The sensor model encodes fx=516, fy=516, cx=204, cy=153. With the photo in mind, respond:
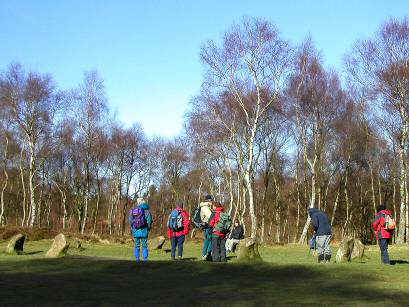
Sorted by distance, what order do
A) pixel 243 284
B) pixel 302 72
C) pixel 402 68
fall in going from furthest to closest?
pixel 302 72 → pixel 402 68 → pixel 243 284

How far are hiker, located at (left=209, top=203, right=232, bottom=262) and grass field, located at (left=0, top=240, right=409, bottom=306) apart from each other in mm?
1249

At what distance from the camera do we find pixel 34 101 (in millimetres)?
40188

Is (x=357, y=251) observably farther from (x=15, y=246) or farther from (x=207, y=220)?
(x=15, y=246)

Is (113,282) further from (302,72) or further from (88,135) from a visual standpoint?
(88,135)

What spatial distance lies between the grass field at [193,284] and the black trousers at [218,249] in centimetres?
124

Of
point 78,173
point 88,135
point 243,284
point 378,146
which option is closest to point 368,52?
point 378,146

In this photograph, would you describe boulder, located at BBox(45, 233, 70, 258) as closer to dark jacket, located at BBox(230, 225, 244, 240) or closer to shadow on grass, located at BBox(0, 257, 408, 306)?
shadow on grass, located at BBox(0, 257, 408, 306)

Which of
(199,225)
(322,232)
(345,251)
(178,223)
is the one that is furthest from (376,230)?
(178,223)

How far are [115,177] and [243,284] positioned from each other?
49.0m

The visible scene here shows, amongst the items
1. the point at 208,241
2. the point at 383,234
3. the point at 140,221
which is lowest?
the point at 208,241

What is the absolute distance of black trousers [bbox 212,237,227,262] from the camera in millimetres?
14023

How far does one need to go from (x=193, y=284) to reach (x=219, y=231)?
3814mm

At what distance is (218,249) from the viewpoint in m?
14.1

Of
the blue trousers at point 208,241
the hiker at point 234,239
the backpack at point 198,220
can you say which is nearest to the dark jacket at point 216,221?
the blue trousers at point 208,241
